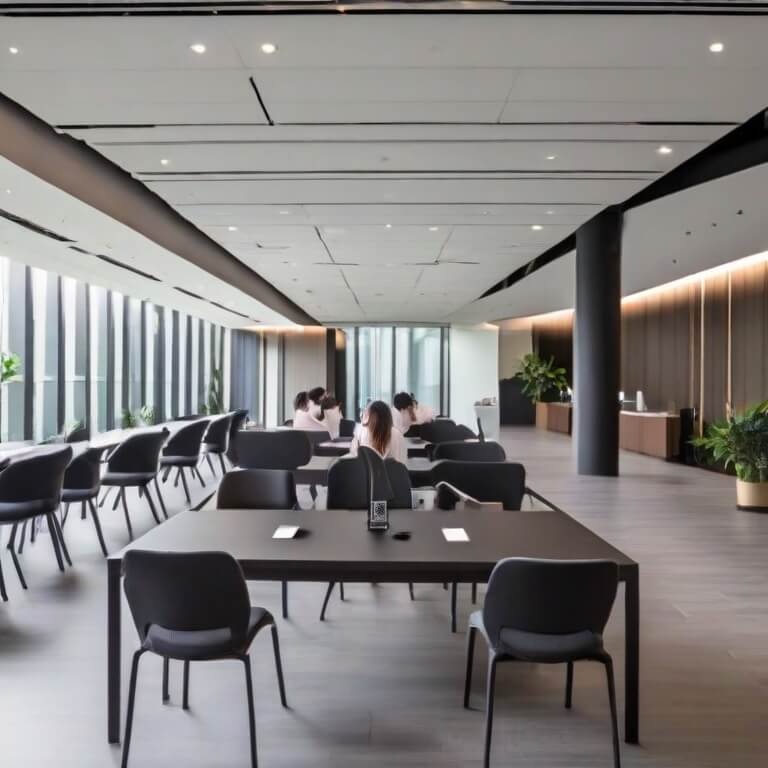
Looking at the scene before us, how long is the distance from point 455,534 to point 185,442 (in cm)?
617

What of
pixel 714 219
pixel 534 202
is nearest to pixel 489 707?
pixel 534 202

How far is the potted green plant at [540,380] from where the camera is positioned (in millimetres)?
22225

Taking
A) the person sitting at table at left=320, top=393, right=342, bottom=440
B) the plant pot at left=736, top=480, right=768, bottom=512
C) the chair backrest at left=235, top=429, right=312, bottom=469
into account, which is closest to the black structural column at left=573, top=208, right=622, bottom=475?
the plant pot at left=736, top=480, right=768, bottom=512

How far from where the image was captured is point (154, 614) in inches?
101

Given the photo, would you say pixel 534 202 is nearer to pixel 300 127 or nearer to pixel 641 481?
pixel 300 127

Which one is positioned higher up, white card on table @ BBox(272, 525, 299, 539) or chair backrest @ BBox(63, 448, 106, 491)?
white card on table @ BBox(272, 525, 299, 539)

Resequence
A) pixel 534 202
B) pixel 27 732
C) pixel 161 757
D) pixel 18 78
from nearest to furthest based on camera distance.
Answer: pixel 161 757
pixel 27 732
pixel 18 78
pixel 534 202

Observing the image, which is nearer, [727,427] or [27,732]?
[27,732]

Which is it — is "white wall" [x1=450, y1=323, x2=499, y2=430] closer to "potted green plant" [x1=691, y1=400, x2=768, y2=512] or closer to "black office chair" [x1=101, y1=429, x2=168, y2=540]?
"potted green plant" [x1=691, y1=400, x2=768, y2=512]

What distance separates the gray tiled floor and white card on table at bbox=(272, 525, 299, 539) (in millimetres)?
722

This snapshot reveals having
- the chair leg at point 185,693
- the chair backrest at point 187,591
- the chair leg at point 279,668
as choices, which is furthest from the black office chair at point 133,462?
the chair backrest at point 187,591

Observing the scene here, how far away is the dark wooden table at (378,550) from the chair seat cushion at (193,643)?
248 mm

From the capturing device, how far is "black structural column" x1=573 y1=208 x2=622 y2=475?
10.0m

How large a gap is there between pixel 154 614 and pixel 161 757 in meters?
0.60
